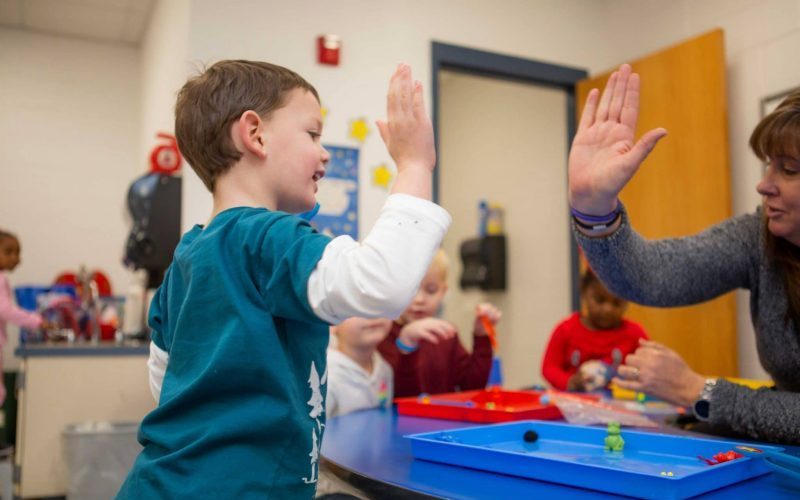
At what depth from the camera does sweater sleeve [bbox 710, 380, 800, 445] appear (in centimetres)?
112

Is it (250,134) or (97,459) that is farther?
(97,459)

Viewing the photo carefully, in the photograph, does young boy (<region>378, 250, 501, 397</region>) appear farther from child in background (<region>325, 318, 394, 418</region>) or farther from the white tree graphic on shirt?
the white tree graphic on shirt

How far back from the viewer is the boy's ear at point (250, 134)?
948 mm

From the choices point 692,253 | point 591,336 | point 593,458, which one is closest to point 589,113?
point 692,253

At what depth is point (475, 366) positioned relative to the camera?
220cm

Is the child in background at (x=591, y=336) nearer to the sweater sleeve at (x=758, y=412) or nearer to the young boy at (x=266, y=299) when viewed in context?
the sweater sleeve at (x=758, y=412)

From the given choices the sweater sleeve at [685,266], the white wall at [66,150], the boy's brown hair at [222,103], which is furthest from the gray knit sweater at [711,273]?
the white wall at [66,150]

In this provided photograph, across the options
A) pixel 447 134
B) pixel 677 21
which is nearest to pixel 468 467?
pixel 677 21

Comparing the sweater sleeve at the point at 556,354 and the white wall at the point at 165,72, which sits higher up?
the white wall at the point at 165,72

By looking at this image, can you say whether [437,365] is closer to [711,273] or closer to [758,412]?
[711,273]

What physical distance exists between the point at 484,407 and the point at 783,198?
666 mm

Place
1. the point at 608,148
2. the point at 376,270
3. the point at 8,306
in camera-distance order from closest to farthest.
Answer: the point at 376,270
the point at 608,148
the point at 8,306

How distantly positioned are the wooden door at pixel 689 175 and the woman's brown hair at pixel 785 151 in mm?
1966

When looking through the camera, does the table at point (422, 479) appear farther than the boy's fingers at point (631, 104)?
No
